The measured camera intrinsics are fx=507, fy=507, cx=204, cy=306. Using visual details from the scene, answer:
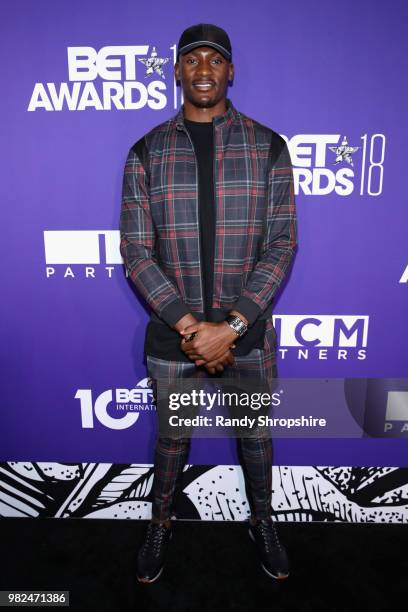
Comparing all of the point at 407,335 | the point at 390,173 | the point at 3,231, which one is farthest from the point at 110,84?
the point at 407,335

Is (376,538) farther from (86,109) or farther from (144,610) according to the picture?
(86,109)

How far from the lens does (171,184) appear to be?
1562mm

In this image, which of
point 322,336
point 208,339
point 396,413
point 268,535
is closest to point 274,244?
point 208,339

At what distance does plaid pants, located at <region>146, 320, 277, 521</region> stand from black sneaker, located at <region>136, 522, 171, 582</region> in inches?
1.9

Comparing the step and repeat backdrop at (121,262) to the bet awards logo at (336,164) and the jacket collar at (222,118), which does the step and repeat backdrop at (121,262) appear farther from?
the jacket collar at (222,118)

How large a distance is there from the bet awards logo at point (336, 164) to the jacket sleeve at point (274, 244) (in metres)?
0.17

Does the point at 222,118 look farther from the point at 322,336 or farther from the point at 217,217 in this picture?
the point at 322,336

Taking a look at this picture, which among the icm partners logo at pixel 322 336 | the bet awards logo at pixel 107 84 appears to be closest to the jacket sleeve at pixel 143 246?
the bet awards logo at pixel 107 84

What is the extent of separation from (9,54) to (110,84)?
1.16ft

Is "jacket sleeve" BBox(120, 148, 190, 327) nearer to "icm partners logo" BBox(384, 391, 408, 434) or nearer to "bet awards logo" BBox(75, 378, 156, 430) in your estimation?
"bet awards logo" BBox(75, 378, 156, 430)

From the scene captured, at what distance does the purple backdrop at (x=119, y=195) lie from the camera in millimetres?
1688

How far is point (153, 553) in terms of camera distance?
1.82 metres

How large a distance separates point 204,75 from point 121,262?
2.34 feet

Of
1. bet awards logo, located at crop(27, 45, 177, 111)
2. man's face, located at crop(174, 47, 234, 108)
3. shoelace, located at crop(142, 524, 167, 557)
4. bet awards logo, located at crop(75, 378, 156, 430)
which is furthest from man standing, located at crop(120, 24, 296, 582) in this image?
shoelace, located at crop(142, 524, 167, 557)
